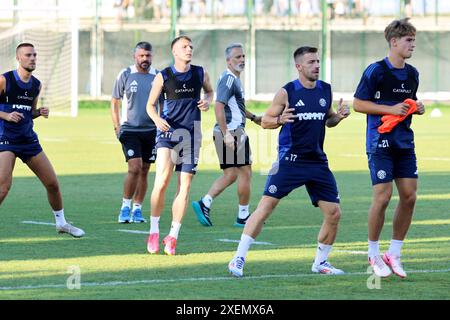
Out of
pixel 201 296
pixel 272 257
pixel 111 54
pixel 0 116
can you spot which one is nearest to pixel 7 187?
pixel 0 116

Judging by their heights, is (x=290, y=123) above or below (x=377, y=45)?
below

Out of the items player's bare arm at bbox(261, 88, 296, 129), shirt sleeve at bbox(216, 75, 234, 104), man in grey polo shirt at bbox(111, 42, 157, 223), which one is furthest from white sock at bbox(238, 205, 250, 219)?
player's bare arm at bbox(261, 88, 296, 129)

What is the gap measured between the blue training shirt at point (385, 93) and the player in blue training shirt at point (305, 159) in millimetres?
283

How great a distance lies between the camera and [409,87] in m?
11.2

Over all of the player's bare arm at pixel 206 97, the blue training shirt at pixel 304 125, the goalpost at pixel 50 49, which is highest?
the goalpost at pixel 50 49

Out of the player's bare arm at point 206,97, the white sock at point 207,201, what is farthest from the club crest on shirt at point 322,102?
the white sock at point 207,201

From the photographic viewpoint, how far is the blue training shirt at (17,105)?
13.8 m

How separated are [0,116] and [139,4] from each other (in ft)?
133

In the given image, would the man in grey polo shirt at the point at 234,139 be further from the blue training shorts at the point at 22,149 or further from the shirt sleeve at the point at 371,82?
the shirt sleeve at the point at 371,82

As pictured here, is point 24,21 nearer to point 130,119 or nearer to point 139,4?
point 139,4

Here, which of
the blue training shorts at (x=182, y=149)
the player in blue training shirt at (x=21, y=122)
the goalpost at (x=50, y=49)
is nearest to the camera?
the blue training shorts at (x=182, y=149)

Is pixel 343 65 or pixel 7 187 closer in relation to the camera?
pixel 7 187

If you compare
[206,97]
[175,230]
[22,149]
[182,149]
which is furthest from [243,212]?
[22,149]

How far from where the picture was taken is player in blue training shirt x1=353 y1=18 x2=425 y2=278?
11062 millimetres
